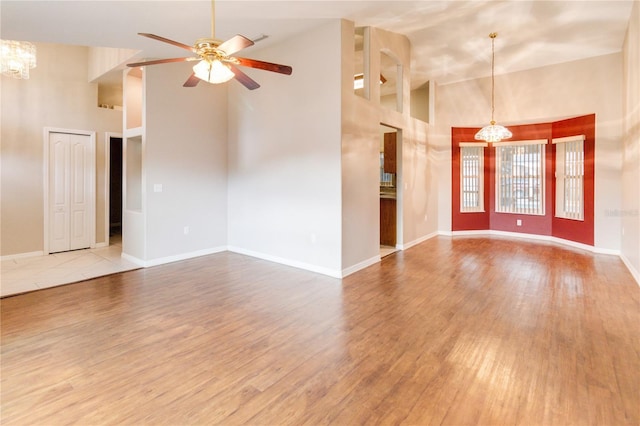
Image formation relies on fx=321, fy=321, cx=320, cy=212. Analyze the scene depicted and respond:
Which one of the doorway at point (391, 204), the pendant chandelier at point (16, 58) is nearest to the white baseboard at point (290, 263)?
the doorway at point (391, 204)

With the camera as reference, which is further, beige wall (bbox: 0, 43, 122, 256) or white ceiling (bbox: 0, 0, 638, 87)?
beige wall (bbox: 0, 43, 122, 256)

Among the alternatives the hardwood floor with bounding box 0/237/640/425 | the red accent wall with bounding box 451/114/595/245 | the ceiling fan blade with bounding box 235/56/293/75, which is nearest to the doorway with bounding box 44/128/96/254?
the hardwood floor with bounding box 0/237/640/425

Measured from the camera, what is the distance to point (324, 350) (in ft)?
8.35

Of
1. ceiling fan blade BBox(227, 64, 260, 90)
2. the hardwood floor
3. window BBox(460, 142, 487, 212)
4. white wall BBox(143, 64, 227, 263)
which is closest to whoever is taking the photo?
the hardwood floor

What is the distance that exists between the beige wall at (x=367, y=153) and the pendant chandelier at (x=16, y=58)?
189 inches

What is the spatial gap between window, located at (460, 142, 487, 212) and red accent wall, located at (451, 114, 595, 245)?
4.7 inches

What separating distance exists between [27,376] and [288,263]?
10.6 feet

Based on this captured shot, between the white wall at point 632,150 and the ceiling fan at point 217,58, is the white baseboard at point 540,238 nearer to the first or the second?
the white wall at point 632,150

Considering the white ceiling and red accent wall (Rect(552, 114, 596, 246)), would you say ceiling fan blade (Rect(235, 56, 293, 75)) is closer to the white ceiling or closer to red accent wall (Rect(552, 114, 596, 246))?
the white ceiling

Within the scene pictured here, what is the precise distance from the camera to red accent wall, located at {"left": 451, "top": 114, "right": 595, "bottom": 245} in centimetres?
614

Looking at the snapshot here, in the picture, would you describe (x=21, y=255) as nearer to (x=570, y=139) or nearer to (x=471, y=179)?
(x=471, y=179)

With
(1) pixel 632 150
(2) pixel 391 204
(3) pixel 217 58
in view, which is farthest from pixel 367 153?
(1) pixel 632 150

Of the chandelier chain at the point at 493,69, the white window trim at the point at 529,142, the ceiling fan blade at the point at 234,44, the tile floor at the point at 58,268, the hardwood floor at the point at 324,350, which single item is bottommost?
the hardwood floor at the point at 324,350

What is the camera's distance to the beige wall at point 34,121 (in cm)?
529
